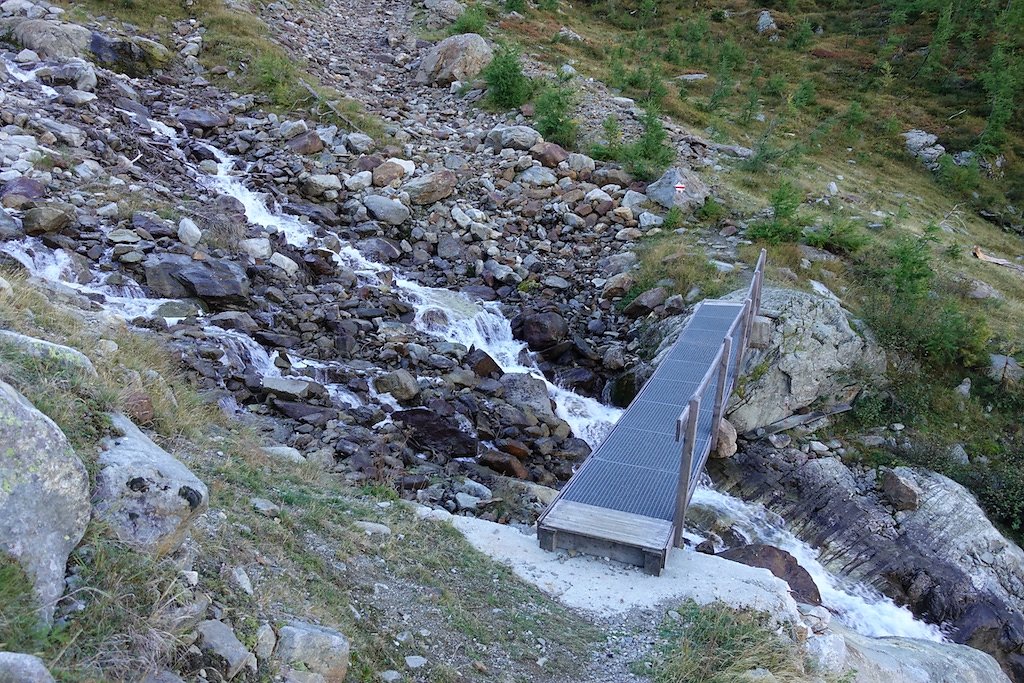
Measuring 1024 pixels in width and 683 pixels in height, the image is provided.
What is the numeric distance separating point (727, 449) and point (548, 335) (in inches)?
138

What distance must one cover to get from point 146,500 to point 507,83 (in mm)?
16010

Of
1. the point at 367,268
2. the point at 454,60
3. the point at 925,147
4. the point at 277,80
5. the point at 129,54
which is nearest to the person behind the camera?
the point at 367,268

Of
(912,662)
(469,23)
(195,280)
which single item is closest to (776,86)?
(469,23)

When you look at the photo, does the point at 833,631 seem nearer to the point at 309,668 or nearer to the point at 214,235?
the point at 309,668

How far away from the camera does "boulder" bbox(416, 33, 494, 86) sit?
19297mm

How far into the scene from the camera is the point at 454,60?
64.0ft

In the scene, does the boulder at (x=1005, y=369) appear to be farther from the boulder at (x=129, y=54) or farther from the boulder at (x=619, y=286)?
the boulder at (x=129, y=54)

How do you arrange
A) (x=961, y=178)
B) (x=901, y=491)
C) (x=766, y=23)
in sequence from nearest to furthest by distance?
(x=901, y=491) < (x=961, y=178) < (x=766, y=23)

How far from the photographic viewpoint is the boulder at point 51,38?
1398 cm

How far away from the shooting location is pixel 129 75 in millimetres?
15320

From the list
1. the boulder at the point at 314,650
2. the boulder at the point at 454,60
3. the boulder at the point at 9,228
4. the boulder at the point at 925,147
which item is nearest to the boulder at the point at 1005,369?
the boulder at the point at 314,650

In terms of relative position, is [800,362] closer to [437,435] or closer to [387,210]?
[437,435]

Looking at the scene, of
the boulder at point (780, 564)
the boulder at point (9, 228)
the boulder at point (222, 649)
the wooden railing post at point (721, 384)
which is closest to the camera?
the boulder at point (222, 649)

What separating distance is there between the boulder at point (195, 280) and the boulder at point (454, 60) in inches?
456
